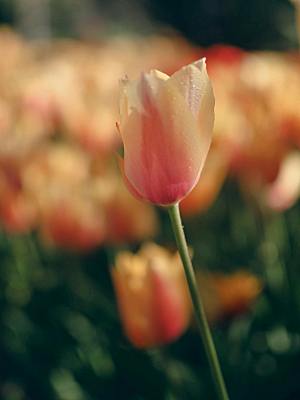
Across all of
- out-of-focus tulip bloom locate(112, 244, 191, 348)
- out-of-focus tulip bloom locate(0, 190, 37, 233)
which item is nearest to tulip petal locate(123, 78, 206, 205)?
out-of-focus tulip bloom locate(112, 244, 191, 348)

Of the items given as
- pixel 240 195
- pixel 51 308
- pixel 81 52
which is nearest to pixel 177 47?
pixel 81 52

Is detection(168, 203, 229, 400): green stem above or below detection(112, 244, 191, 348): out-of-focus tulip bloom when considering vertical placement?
above

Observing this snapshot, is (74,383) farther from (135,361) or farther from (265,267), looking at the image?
(265,267)

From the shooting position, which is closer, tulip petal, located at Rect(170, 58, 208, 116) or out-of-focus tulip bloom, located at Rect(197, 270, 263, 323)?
tulip petal, located at Rect(170, 58, 208, 116)

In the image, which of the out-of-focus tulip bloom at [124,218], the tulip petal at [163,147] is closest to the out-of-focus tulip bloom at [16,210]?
the out-of-focus tulip bloom at [124,218]

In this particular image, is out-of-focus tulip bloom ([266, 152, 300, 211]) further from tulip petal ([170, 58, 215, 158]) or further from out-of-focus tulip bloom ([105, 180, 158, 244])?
tulip petal ([170, 58, 215, 158])

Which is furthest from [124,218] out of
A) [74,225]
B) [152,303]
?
[152,303]
